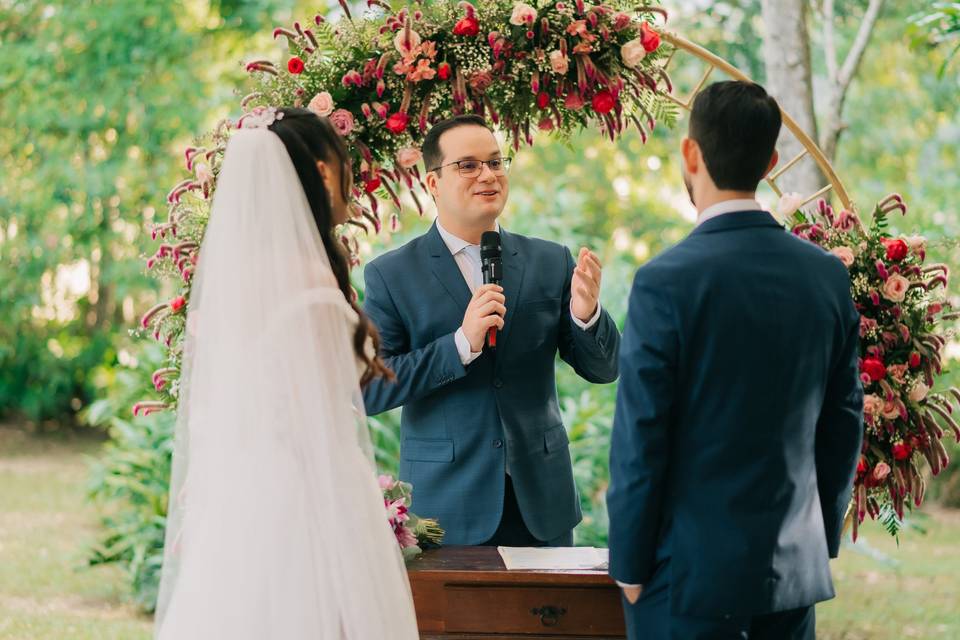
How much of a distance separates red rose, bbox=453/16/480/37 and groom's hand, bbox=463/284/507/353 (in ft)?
3.51

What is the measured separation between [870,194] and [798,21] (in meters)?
6.00

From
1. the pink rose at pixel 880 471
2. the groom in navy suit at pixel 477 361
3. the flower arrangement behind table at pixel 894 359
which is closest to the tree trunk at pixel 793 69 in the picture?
the flower arrangement behind table at pixel 894 359

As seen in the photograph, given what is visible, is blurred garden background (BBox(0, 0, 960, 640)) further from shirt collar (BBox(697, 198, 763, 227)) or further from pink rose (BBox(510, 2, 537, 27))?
shirt collar (BBox(697, 198, 763, 227))

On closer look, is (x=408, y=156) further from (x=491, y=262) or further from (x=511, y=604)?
(x=511, y=604)

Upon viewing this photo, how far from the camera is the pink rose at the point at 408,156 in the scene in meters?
4.20

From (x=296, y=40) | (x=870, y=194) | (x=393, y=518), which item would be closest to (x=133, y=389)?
(x=296, y=40)

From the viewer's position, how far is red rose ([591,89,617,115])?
4109 mm

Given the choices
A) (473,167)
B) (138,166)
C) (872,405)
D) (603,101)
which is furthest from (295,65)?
(138,166)

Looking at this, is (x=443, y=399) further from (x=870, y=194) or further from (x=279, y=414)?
(x=870, y=194)

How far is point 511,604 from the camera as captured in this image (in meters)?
3.33

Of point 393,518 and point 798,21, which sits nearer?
point 393,518

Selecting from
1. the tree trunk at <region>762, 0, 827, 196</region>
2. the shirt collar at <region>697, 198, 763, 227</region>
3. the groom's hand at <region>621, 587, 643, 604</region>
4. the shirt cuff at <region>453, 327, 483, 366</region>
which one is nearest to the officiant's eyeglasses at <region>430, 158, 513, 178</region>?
the shirt cuff at <region>453, 327, 483, 366</region>

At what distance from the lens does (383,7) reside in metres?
4.18

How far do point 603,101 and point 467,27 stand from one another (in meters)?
0.56
